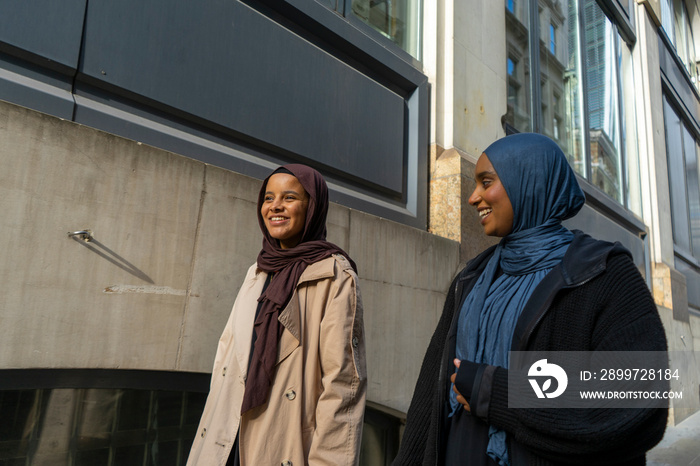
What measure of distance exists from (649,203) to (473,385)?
11.8 metres

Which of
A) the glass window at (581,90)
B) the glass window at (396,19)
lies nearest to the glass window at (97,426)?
the glass window at (396,19)

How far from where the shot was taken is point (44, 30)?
2.74 metres

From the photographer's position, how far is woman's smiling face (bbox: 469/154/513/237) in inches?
62.7

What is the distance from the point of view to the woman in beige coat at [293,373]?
183cm

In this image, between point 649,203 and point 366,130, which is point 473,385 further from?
point 649,203

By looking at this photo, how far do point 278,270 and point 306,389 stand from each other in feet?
1.82

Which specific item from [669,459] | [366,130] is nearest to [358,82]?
[366,130]

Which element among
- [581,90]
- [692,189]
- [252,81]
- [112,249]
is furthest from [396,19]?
[692,189]

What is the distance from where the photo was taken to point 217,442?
1.89 m

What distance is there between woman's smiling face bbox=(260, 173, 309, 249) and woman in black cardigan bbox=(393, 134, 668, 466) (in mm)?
831

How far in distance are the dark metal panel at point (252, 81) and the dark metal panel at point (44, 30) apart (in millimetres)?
78

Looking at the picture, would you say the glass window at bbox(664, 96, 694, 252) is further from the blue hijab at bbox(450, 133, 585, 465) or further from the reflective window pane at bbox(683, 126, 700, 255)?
the blue hijab at bbox(450, 133, 585, 465)

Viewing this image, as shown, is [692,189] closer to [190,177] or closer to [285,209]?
[190,177]

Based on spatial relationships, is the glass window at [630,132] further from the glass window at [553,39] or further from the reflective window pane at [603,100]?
the glass window at [553,39]
